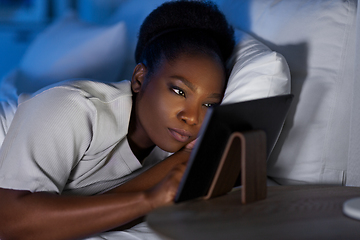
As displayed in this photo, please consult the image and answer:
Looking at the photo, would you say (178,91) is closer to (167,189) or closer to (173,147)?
(173,147)

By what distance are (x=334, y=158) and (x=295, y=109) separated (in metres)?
0.17

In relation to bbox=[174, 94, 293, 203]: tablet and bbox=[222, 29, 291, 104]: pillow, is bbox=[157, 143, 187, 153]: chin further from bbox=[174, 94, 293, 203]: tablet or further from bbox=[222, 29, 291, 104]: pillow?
bbox=[174, 94, 293, 203]: tablet

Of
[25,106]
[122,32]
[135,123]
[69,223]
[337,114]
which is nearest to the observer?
[69,223]

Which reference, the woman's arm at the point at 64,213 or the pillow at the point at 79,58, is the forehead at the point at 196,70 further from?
the pillow at the point at 79,58

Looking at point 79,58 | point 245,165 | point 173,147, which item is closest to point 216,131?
point 245,165

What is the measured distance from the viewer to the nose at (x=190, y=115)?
0.99m

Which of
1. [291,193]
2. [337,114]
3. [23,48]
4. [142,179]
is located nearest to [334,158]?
[337,114]

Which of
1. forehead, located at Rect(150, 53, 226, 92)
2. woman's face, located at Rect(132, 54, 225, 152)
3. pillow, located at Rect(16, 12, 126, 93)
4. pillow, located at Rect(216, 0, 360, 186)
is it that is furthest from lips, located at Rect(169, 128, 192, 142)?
pillow, located at Rect(16, 12, 126, 93)

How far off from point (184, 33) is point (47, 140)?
1.63 feet

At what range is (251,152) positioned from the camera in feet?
2.14

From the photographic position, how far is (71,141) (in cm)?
89

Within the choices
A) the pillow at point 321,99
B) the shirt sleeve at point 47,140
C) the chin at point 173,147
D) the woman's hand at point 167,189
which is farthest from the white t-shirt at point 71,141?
the pillow at point 321,99

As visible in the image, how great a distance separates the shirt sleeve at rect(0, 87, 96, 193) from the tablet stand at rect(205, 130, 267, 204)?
14.4 inches

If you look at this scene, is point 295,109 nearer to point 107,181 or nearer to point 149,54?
point 149,54
